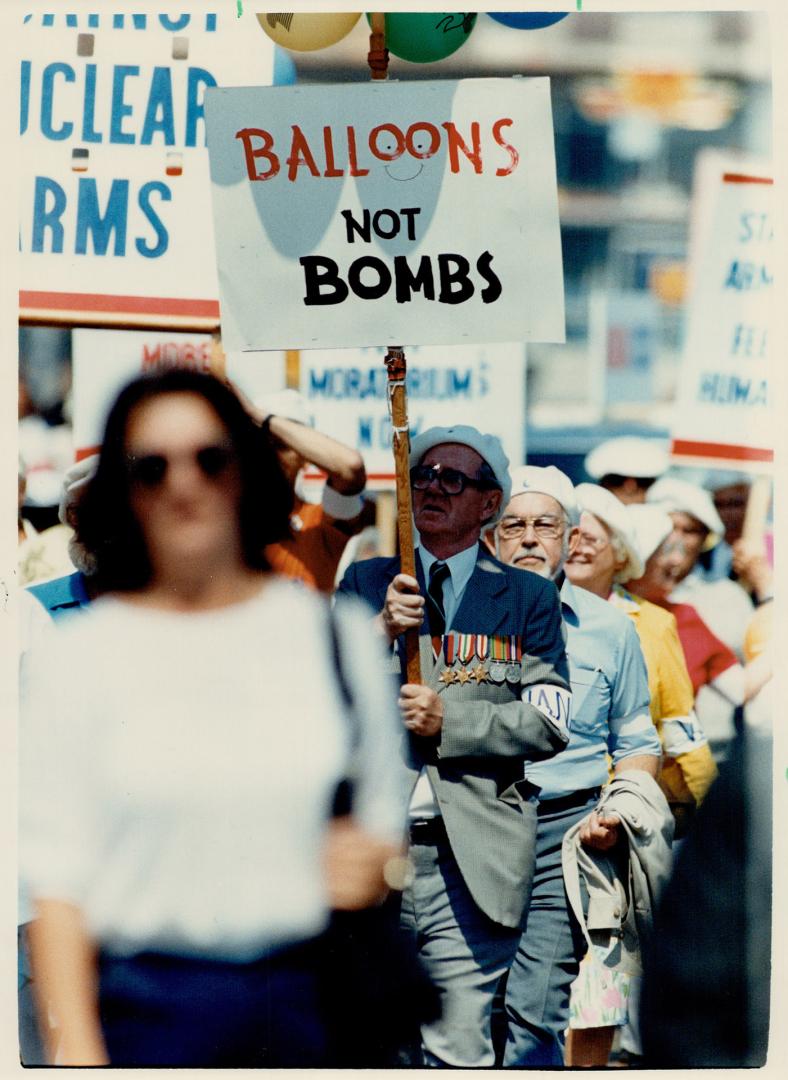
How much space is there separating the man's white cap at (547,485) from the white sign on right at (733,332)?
1.79 ft

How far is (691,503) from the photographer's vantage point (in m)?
6.43

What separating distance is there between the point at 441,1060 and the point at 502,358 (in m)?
2.10

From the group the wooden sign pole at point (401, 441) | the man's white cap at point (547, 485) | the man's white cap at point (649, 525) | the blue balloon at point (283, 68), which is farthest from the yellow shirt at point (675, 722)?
the blue balloon at point (283, 68)

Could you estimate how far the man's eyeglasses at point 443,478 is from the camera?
4973 millimetres

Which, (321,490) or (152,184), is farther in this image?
(321,490)

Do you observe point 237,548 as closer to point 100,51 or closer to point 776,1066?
point 100,51

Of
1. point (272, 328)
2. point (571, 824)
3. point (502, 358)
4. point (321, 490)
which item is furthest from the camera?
point (502, 358)

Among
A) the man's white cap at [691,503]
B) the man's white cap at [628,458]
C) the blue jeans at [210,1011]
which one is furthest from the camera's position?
the man's white cap at [691,503]

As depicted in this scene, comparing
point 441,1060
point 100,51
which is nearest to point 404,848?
point 441,1060

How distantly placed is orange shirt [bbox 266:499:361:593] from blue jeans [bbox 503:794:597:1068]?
2.77 feet

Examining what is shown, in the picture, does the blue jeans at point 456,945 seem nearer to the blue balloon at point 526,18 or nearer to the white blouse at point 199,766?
the white blouse at point 199,766

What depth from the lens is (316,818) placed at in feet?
15.8

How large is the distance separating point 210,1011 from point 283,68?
7.89ft

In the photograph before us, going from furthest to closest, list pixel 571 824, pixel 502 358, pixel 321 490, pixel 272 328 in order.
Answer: pixel 502 358 → pixel 321 490 → pixel 571 824 → pixel 272 328
